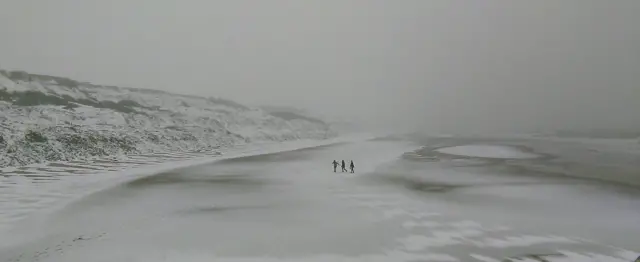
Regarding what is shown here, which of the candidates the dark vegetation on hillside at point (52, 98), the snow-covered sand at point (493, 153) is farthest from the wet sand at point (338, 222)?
the dark vegetation on hillside at point (52, 98)

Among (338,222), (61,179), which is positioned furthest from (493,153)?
(61,179)

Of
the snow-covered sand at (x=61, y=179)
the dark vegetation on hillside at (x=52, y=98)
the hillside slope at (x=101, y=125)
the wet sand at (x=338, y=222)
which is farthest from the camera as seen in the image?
the dark vegetation on hillside at (x=52, y=98)

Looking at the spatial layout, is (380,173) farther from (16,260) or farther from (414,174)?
(16,260)

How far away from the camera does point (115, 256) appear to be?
10.2 meters

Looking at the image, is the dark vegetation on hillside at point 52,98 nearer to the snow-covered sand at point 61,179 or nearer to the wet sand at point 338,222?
the snow-covered sand at point 61,179

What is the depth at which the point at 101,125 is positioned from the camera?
44688 mm

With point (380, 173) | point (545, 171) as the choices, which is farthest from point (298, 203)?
point (545, 171)

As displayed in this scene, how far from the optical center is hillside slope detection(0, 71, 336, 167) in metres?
33.2

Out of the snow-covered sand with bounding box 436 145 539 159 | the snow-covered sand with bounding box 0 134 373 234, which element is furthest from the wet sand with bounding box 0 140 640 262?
the snow-covered sand with bounding box 436 145 539 159

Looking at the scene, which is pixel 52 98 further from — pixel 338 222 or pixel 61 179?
pixel 338 222

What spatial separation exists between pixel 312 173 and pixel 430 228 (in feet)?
53.3

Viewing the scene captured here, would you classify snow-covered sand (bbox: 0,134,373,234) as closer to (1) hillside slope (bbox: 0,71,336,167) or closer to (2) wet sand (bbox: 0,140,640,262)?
(2) wet sand (bbox: 0,140,640,262)

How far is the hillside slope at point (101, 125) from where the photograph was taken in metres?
33.2

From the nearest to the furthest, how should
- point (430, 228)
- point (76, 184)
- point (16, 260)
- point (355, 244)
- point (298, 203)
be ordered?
1. point (16, 260)
2. point (355, 244)
3. point (430, 228)
4. point (298, 203)
5. point (76, 184)
